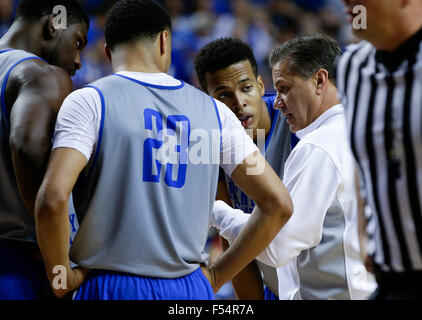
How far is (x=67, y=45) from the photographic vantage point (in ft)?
8.13

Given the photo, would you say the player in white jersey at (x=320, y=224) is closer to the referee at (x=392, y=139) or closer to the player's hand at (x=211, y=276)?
the player's hand at (x=211, y=276)

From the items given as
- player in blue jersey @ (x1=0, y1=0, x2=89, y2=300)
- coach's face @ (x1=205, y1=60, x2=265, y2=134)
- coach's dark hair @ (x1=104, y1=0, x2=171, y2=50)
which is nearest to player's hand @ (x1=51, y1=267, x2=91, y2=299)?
player in blue jersey @ (x1=0, y1=0, x2=89, y2=300)

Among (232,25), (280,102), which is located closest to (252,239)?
(280,102)

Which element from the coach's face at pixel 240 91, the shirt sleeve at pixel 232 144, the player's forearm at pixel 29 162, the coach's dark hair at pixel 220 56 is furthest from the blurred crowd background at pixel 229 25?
the player's forearm at pixel 29 162

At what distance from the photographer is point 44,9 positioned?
2.47m

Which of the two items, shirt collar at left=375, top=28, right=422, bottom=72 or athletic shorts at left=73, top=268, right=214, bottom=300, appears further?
athletic shorts at left=73, top=268, right=214, bottom=300

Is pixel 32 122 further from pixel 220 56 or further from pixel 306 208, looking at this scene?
pixel 220 56

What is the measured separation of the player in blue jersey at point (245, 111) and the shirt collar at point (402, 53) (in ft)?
5.32

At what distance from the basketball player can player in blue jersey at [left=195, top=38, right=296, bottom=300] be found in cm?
116

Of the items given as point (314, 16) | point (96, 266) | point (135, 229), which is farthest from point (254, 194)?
point (314, 16)

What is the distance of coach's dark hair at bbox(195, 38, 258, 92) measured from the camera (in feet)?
11.8

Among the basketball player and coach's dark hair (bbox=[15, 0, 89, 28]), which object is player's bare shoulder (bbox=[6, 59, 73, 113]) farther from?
coach's dark hair (bbox=[15, 0, 89, 28])

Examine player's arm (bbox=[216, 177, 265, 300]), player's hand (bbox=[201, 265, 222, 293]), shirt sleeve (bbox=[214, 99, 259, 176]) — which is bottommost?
player's arm (bbox=[216, 177, 265, 300])

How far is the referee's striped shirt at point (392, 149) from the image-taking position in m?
1.48
